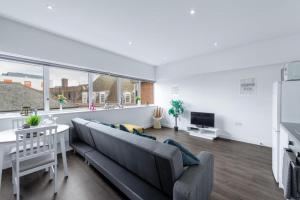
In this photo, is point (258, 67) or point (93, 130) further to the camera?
point (258, 67)

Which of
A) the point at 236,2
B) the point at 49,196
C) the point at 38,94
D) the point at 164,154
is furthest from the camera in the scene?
the point at 38,94

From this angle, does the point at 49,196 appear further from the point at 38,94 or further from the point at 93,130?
the point at 38,94

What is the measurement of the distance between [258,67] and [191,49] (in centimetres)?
195

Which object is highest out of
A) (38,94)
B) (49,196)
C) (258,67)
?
(258,67)

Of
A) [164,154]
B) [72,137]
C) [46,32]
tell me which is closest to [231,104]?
[164,154]

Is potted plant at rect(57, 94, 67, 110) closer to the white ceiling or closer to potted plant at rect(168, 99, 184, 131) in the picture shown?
the white ceiling

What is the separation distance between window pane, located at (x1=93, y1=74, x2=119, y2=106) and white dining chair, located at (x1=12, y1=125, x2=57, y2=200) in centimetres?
250

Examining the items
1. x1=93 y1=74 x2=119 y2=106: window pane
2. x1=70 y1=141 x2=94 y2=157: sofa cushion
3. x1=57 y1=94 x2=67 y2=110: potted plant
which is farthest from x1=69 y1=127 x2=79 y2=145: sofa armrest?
x1=93 y1=74 x2=119 y2=106: window pane

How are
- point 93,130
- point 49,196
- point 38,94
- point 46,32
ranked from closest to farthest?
point 49,196 < point 93,130 < point 46,32 < point 38,94

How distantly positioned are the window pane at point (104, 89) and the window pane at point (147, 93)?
1.58 meters

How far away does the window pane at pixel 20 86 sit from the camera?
2.88m

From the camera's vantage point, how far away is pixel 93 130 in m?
2.35

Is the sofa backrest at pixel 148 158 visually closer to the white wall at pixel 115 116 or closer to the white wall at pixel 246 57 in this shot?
the white wall at pixel 115 116

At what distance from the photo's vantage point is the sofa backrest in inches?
50.4
